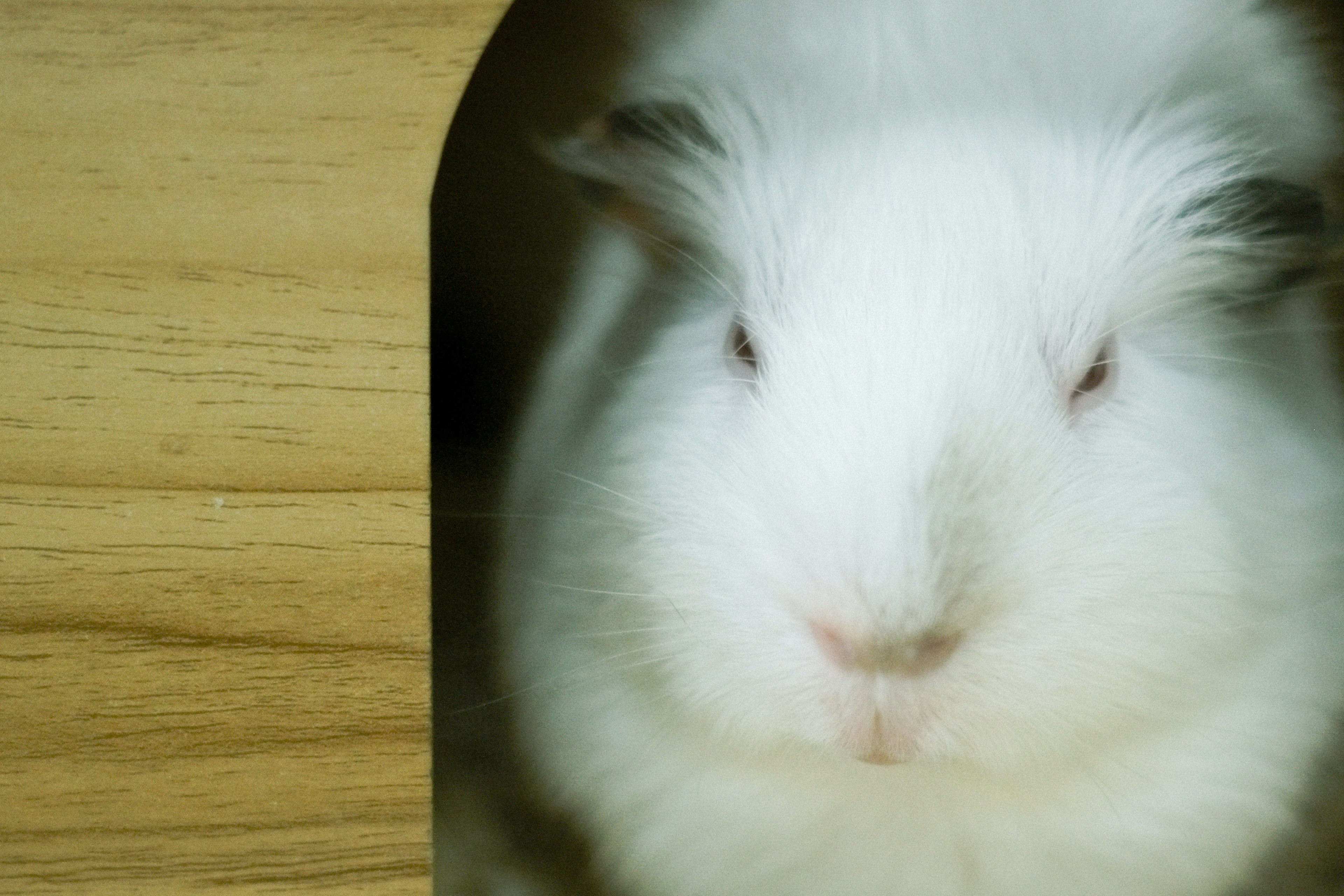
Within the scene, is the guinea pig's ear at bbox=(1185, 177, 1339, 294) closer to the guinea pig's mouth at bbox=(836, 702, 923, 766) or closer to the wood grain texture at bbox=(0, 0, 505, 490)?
the guinea pig's mouth at bbox=(836, 702, 923, 766)

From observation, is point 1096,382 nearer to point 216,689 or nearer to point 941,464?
point 941,464

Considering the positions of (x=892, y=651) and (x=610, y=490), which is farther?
(x=610, y=490)

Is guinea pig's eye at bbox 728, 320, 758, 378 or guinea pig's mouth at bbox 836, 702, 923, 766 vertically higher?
guinea pig's eye at bbox 728, 320, 758, 378

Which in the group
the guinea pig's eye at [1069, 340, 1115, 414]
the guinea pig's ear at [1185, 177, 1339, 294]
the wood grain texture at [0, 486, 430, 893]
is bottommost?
the wood grain texture at [0, 486, 430, 893]

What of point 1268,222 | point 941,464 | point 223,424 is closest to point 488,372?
point 223,424

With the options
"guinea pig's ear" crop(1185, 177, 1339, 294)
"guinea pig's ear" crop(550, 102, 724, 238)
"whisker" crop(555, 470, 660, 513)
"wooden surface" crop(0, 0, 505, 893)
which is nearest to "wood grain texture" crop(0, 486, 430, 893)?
"wooden surface" crop(0, 0, 505, 893)

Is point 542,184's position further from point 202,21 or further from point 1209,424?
point 1209,424
